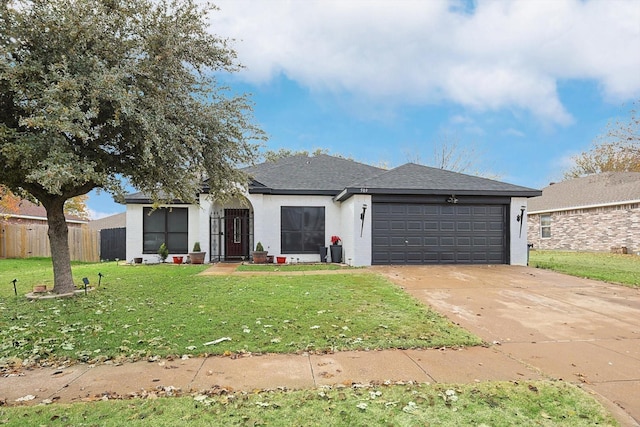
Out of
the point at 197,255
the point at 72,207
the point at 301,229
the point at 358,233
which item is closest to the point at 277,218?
the point at 301,229

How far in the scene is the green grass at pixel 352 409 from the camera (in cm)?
278

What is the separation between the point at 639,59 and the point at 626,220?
8.35m

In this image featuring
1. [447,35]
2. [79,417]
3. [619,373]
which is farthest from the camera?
[447,35]

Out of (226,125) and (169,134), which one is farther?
(226,125)

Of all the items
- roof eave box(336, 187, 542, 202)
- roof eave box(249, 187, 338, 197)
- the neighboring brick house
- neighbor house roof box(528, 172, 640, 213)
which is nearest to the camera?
roof eave box(336, 187, 542, 202)

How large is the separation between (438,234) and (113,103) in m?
10.5

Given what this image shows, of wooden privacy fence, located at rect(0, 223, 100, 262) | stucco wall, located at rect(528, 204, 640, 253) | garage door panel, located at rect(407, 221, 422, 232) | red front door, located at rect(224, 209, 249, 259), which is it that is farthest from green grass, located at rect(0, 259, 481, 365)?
stucco wall, located at rect(528, 204, 640, 253)

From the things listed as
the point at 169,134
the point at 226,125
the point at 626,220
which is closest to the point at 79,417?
the point at 169,134

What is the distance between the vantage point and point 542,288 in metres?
8.54

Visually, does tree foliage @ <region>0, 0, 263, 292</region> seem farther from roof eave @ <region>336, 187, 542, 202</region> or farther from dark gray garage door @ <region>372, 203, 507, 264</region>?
dark gray garage door @ <region>372, 203, 507, 264</region>

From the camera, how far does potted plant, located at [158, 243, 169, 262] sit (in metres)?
14.3

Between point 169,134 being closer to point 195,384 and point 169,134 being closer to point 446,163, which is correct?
point 195,384

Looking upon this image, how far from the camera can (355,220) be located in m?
12.8

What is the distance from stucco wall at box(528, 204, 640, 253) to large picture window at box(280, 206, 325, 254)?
16244 mm
